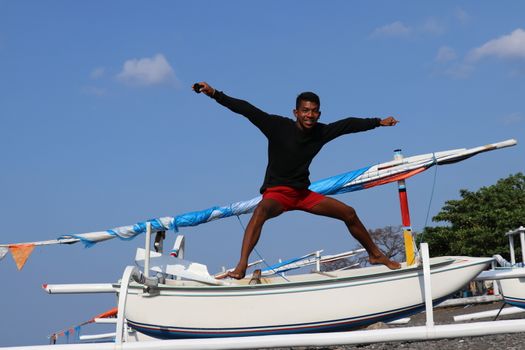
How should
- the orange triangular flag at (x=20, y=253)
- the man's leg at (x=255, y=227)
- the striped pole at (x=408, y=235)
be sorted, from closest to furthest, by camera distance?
1. the man's leg at (x=255, y=227)
2. the striped pole at (x=408, y=235)
3. the orange triangular flag at (x=20, y=253)

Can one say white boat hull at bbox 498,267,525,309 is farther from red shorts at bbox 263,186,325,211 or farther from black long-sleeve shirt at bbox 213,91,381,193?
black long-sleeve shirt at bbox 213,91,381,193

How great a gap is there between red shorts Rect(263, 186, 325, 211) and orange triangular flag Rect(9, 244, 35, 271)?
4.00 m

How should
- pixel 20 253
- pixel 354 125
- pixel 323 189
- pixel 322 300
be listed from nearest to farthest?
pixel 322 300
pixel 354 125
pixel 323 189
pixel 20 253

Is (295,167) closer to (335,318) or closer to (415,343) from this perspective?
(335,318)

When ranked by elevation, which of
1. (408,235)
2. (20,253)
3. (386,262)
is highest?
(20,253)

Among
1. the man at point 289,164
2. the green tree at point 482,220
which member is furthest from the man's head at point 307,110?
the green tree at point 482,220

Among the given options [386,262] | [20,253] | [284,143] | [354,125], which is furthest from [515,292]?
[20,253]

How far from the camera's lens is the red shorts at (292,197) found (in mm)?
6668

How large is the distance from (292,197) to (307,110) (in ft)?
2.76

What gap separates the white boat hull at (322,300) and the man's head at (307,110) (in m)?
1.48

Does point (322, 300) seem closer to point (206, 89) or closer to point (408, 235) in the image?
point (408, 235)

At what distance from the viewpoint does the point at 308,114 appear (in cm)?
665

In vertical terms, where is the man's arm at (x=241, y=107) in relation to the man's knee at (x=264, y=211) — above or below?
above

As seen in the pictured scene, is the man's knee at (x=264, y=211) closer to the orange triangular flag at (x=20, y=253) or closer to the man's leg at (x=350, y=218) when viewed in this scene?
the man's leg at (x=350, y=218)
